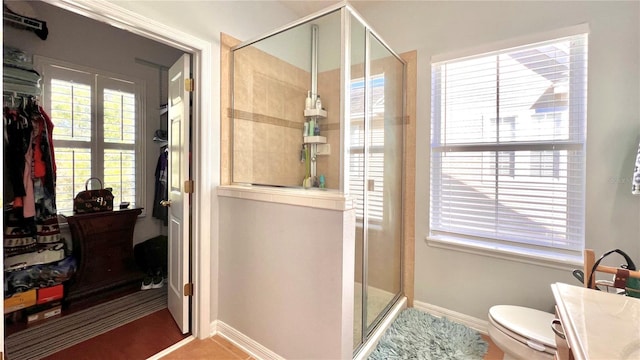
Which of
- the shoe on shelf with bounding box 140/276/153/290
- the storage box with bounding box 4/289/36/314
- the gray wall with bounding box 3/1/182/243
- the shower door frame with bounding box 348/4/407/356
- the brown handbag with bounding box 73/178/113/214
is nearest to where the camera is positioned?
the shower door frame with bounding box 348/4/407/356

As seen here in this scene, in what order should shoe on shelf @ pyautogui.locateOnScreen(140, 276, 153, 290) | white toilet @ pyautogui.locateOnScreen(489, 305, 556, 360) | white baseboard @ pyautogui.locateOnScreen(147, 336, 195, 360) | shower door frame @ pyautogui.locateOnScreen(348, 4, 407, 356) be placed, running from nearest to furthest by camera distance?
white toilet @ pyautogui.locateOnScreen(489, 305, 556, 360) → shower door frame @ pyautogui.locateOnScreen(348, 4, 407, 356) → white baseboard @ pyautogui.locateOnScreen(147, 336, 195, 360) → shoe on shelf @ pyautogui.locateOnScreen(140, 276, 153, 290)

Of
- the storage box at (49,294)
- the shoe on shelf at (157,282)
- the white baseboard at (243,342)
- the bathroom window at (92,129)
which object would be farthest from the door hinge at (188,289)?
the bathroom window at (92,129)

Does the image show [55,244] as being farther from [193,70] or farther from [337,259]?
[337,259]

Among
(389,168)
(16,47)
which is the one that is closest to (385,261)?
(389,168)

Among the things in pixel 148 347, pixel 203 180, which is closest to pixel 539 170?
pixel 203 180

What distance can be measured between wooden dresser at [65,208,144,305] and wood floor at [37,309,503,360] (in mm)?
793

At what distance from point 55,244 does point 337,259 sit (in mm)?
2514

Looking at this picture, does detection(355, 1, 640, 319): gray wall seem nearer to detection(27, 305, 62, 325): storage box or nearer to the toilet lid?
the toilet lid

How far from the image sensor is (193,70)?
1895mm

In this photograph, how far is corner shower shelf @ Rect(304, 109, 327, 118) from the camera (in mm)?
1929

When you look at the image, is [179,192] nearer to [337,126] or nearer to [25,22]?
[337,126]

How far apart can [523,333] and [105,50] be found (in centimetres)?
422

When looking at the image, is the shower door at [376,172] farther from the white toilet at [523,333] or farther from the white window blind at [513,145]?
the white toilet at [523,333]

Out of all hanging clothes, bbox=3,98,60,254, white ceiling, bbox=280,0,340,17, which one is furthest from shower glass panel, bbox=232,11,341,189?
hanging clothes, bbox=3,98,60,254
